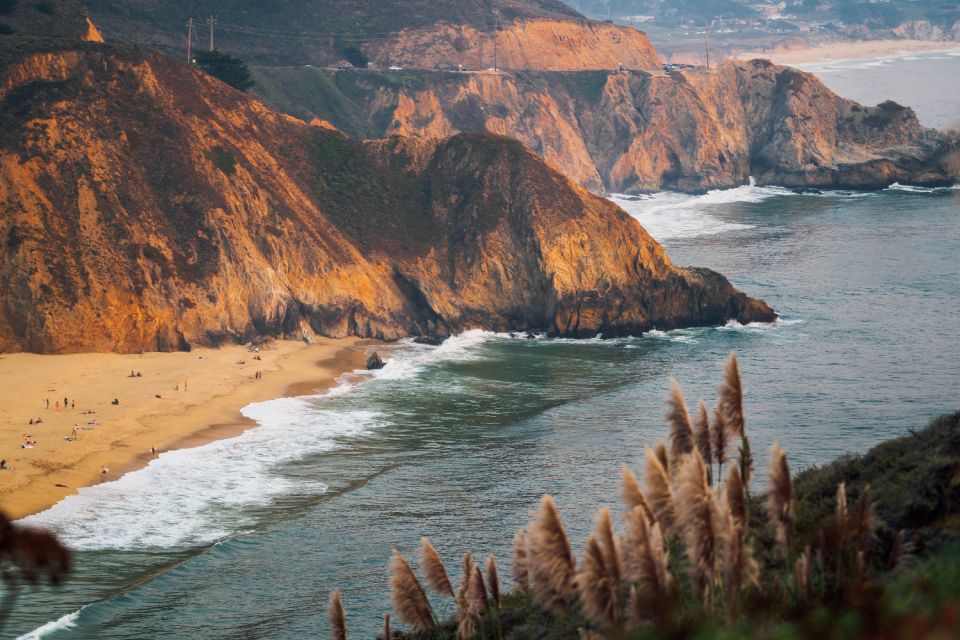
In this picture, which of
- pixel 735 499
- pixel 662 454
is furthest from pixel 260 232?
pixel 735 499

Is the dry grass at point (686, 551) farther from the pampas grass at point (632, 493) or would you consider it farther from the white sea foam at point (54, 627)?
the white sea foam at point (54, 627)

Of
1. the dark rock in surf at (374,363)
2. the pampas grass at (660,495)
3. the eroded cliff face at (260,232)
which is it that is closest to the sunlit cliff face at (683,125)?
the eroded cliff face at (260,232)

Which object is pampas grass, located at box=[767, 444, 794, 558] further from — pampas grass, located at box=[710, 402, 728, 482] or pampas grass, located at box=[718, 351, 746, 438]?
pampas grass, located at box=[710, 402, 728, 482]

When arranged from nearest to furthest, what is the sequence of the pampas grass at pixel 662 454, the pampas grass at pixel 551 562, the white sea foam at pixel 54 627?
the pampas grass at pixel 551 562 < the pampas grass at pixel 662 454 < the white sea foam at pixel 54 627

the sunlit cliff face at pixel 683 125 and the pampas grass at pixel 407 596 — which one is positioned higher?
the sunlit cliff face at pixel 683 125

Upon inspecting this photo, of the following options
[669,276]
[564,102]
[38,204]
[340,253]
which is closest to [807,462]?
[669,276]

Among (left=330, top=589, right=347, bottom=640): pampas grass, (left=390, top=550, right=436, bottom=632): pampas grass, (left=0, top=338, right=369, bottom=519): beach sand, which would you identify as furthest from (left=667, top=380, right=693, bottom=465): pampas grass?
(left=0, top=338, right=369, bottom=519): beach sand

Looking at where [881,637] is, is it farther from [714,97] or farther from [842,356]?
[714,97]
